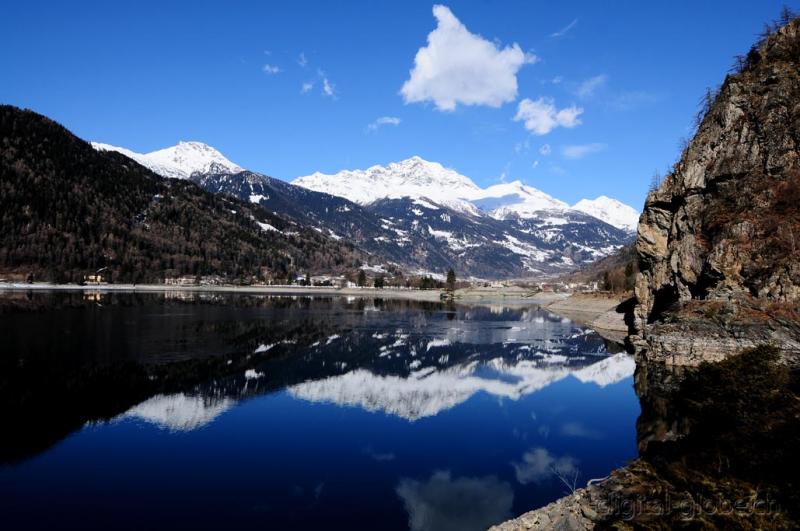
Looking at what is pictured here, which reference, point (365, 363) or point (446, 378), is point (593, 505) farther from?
point (365, 363)

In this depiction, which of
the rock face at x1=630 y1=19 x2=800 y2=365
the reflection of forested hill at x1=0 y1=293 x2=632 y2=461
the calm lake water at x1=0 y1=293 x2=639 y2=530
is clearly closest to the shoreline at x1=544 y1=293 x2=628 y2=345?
the reflection of forested hill at x1=0 y1=293 x2=632 y2=461

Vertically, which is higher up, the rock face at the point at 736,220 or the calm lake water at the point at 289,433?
the rock face at the point at 736,220

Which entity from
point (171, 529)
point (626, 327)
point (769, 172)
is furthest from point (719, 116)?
point (171, 529)

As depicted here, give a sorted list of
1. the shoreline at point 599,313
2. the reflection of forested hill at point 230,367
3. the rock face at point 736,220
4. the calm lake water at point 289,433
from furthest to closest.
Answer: the shoreline at point 599,313 → the rock face at point 736,220 → the reflection of forested hill at point 230,367 → the calm lake water at point 289,433

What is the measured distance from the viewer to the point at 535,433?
31438mm

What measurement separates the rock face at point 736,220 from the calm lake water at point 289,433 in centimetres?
867

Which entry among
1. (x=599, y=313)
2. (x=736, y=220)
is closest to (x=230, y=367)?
(x=736, y=220)

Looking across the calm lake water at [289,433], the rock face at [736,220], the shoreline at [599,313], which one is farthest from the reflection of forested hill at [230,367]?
the shoreline at [599,313]

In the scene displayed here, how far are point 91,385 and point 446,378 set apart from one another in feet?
94.4

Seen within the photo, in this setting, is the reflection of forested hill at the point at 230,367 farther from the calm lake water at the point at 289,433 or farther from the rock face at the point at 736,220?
the rock face at the point at 736,220

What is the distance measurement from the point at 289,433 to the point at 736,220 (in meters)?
42.4

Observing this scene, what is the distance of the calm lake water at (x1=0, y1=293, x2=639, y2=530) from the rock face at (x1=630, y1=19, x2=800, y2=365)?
867cm

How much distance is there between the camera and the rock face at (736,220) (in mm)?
41938

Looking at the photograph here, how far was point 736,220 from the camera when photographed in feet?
153
